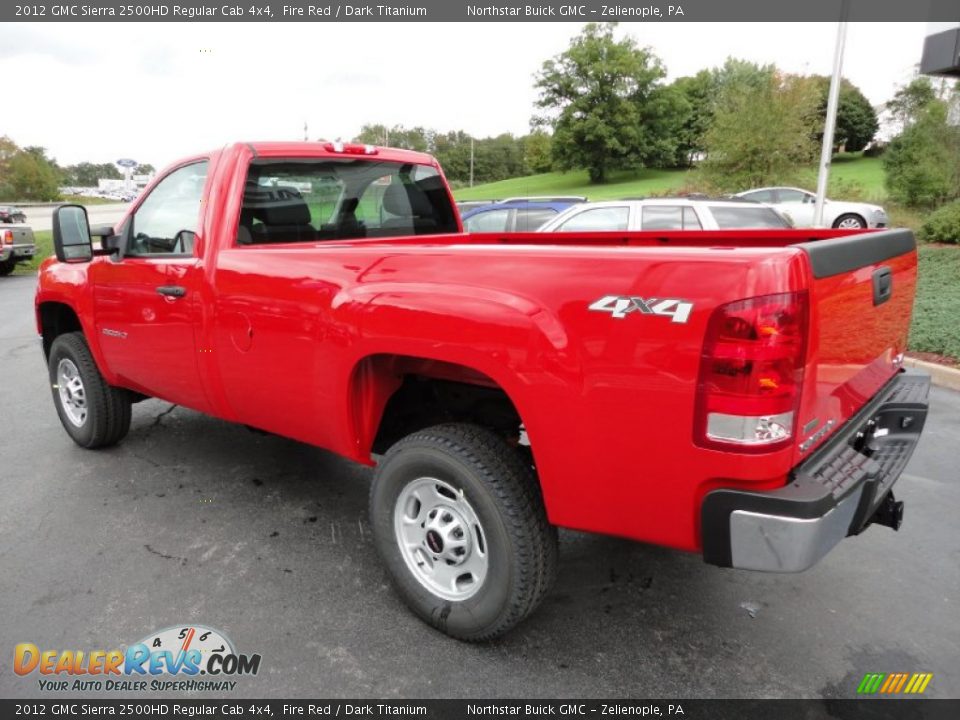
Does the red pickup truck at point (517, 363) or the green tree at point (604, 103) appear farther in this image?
the green tree at point (604, 103)

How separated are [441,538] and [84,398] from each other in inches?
128

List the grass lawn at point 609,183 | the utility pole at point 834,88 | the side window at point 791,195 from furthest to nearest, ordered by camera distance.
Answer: the grass lawn at point 609,183
the side window at point 791,195
the utility pole at point 834,88

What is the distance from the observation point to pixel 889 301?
8.91 feet

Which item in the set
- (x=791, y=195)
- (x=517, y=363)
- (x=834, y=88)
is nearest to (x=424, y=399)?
(x=517, y=363)

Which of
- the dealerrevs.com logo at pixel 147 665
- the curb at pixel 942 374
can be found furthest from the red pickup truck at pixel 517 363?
the curb at pixel 942 374

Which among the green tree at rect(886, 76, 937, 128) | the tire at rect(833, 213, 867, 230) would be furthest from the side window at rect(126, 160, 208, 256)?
the green tree at rect(886, 76, 937, 128)

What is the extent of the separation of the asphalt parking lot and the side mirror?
54.3 inches

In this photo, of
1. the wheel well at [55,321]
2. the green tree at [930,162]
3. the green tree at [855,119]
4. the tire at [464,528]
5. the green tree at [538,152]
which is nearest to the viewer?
the tire at [464,528]

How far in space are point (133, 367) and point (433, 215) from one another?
2.07m

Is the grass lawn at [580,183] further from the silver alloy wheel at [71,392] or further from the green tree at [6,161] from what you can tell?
the silver alloy wheel at [71,392]

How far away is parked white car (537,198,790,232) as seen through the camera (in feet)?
30.7

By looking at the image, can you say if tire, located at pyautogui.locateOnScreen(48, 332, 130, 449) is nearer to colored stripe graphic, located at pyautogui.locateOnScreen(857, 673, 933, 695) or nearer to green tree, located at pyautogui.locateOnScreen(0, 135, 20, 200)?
colored stripe graphic, located at pyautogui.locateOnScreen(857, 673, 933, 695)

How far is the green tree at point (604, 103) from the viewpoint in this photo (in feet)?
240

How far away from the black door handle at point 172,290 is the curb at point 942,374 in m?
6.00
